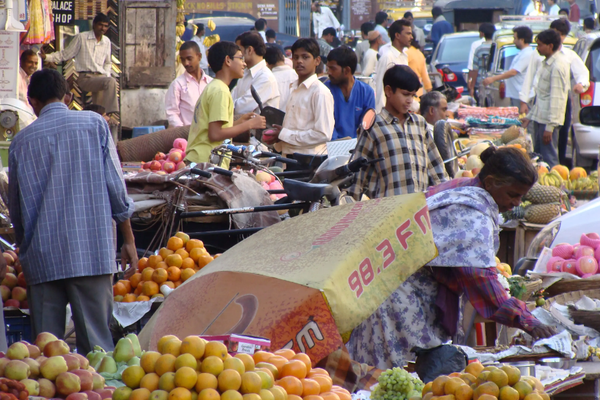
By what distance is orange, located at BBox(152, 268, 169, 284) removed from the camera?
4.51m

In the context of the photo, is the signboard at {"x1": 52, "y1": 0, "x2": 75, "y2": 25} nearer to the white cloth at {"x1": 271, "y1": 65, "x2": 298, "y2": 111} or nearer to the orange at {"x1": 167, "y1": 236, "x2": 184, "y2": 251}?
the white cloth at {"x1": 271, "y1": 65, "x2": 298, "y2": 111}

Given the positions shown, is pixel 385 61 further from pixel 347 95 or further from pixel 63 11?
pixel 63 11

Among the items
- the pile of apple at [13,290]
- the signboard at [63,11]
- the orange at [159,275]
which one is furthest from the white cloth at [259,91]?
the pile of apple at [13,290]

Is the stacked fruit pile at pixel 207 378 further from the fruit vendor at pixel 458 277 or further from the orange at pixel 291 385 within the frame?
the fruit vendor at pixel 458 277

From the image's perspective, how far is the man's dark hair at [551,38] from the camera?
11.0 m

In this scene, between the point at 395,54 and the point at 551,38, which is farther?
the point at 551,38

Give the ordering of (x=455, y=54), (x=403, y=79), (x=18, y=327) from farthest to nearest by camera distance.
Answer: (x=455, y=54) < (x=403, y=79) < (x=18, y=327)

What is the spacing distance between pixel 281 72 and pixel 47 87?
5615 mm

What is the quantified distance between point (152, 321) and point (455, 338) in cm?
142

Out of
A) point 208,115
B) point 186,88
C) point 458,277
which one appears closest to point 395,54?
point 186,88

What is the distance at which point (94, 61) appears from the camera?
11875mm

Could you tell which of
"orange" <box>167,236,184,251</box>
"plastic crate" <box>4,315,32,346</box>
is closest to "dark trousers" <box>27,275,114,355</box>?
"plastic crate" <box>4,315,32,346</box>

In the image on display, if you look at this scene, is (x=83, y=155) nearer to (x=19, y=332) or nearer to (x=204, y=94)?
(x=19, y=332)

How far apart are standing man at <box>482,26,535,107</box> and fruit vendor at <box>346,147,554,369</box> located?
402 inches
